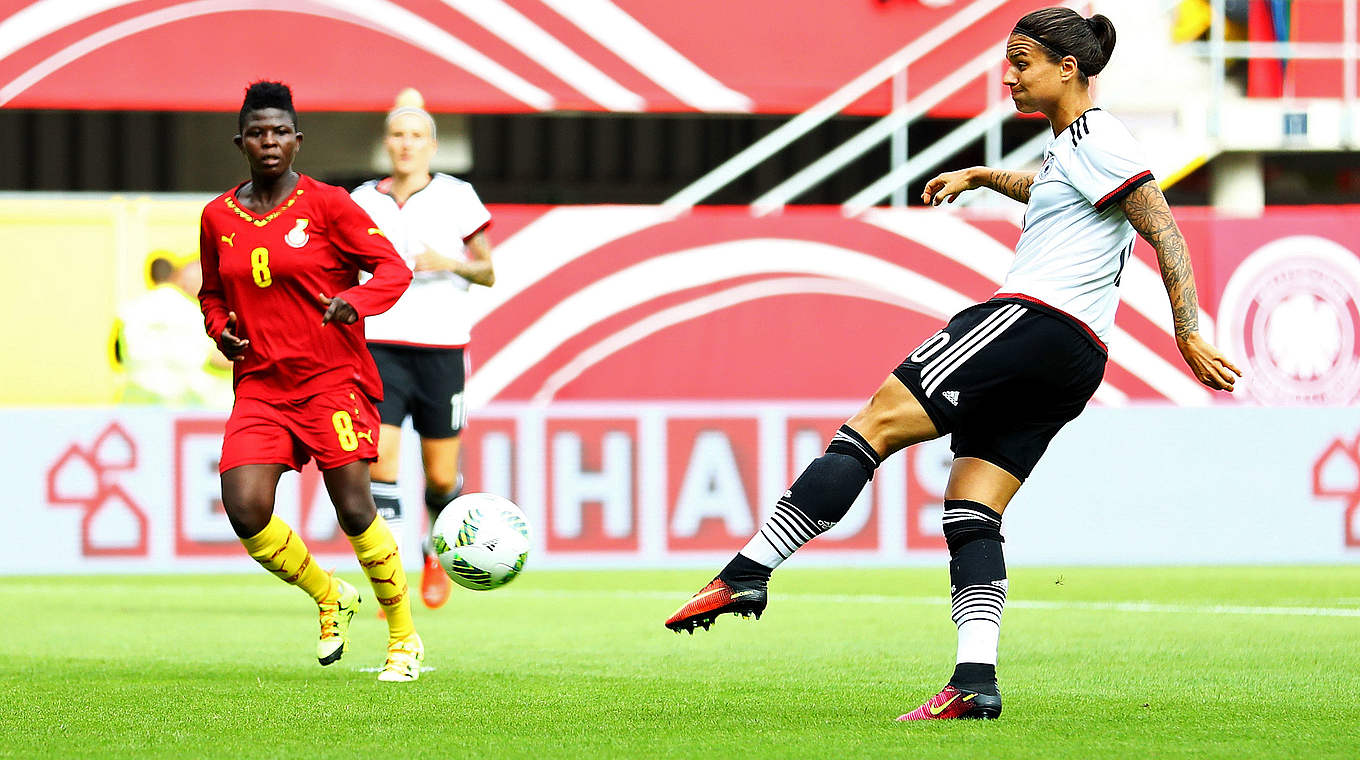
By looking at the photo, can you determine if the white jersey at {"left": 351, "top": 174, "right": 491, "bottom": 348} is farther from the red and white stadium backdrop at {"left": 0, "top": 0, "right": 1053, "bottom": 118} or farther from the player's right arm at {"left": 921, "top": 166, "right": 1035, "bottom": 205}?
the red and white stadium backdrop at {"left": 0, "top": 0, "right": 1053, "bottom": 118}

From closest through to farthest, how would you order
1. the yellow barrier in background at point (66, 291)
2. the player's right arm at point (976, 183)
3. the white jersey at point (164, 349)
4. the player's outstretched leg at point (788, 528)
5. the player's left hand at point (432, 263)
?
the player's outstretched leg at point (788, 528)
the player's right arm at point (976, 183)
the player's left hand at point (432, 263)
the white jersey at point (164, 349)
the yellow barrier in background at point (66, 291)

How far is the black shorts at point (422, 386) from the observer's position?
837 cm

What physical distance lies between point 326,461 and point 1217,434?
7.38 meters

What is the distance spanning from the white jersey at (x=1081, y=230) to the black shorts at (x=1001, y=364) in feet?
0.21

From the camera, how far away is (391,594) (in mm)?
6375

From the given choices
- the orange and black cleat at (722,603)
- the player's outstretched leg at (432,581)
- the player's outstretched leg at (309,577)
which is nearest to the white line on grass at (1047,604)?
the player's outstretched leg at (432,581)

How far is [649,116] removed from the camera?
64.2ft

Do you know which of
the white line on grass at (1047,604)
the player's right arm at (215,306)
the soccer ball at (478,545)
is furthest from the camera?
the white line on grass at (1047,604)

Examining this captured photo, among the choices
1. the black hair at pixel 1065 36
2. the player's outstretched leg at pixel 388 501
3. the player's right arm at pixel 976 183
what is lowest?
the player's outstretched leg at pixel 388 501

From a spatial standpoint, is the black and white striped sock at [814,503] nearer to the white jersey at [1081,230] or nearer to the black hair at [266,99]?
the white jersey at [1081,230]

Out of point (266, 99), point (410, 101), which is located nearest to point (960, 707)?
point (266, 99)

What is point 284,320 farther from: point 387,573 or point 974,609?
point 974,609

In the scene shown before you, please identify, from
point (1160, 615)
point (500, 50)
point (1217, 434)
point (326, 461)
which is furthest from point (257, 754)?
point (500, 50)

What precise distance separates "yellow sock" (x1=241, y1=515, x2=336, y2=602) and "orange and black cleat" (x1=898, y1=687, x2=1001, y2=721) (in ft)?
6.93
